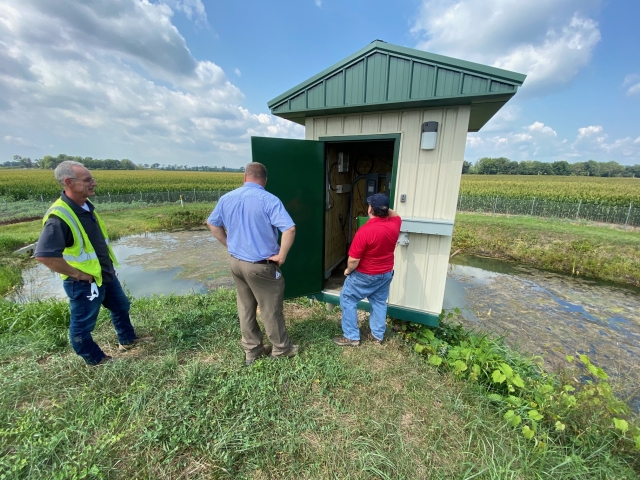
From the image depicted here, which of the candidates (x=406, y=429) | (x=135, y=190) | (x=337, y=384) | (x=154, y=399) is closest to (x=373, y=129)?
(x=337, y=384)

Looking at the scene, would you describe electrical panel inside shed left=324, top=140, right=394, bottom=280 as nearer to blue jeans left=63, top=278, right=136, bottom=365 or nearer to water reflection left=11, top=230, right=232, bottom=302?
blue jeans left=63, top=278, right=136, bottom=365

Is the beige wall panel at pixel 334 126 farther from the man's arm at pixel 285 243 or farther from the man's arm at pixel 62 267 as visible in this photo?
the man's arm at pixel 62 267

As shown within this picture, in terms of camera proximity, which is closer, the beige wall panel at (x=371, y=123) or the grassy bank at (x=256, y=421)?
the grassy bank at (x=256, y=421)

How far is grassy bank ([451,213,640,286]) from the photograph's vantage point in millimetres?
7203

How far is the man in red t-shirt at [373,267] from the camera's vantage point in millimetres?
2515

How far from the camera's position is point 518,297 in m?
6.07

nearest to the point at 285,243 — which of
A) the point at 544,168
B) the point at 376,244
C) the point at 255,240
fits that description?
the point at 255,240

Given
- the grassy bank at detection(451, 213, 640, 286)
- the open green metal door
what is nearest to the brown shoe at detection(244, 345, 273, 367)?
the open green metal door

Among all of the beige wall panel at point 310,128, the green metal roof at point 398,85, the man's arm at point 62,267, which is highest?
the green metal roof at point 398,85

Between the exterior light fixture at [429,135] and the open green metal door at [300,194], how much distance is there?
45.5 inches

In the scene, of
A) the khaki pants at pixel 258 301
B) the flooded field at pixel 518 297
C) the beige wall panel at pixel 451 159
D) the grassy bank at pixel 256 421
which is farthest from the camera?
the flooded field at pixel 518 297

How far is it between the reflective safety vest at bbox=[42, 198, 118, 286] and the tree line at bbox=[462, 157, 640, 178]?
62237 mm

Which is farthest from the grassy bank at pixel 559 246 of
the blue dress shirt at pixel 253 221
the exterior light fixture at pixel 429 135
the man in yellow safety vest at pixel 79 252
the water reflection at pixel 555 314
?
the man in yellow safety vest at pixel 79 252

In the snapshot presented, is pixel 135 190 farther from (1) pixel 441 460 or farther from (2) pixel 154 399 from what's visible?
(1) pixel 441 460
